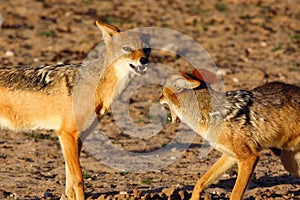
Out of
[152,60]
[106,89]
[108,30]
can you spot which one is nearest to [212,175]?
[106,89]

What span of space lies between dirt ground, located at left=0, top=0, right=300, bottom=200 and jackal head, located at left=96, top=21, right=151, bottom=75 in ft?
4.56

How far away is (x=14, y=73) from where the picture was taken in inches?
350

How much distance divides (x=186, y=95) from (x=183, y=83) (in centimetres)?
23

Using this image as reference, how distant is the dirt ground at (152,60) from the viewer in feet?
29.8

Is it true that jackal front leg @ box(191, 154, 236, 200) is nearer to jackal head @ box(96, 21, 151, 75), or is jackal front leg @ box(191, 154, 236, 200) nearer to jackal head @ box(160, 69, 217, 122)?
jackal head @ box(160, 69, 217, 122)

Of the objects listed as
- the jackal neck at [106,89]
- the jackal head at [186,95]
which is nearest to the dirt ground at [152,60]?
the jackal head at [186,95]

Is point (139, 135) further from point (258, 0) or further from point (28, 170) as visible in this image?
point (258, 0)

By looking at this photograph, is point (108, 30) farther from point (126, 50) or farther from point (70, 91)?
point (70, 91)

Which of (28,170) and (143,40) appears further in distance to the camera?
(28,170)

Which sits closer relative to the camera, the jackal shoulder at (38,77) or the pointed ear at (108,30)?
the pointed ear at (108,30)

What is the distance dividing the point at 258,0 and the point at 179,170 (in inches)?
393

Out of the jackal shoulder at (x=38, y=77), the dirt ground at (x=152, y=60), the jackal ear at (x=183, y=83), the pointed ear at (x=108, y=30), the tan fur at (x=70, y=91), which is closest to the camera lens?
the jackal ear at (x=183, y=83)

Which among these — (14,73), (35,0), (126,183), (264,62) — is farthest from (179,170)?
(35,0)

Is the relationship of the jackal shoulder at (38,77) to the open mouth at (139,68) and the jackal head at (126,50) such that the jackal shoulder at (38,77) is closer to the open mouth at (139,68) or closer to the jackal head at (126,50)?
the jackal head at (126,50)
